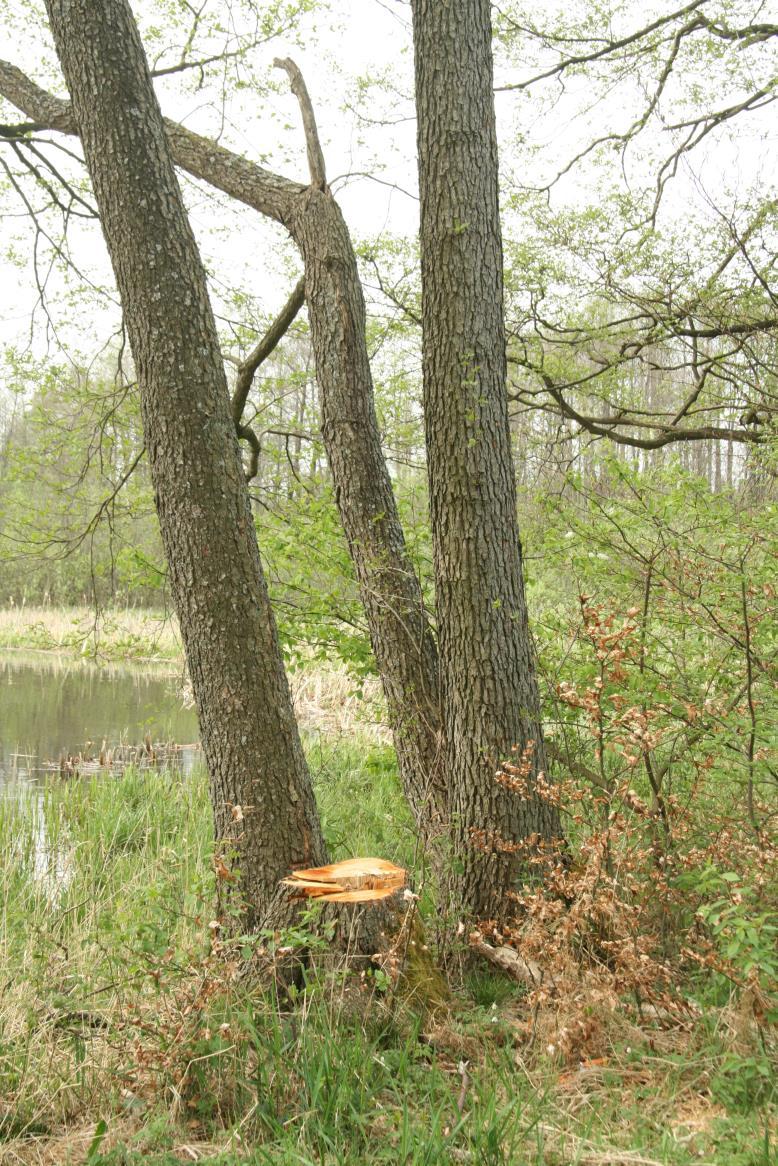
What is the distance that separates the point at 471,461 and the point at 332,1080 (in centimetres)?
229

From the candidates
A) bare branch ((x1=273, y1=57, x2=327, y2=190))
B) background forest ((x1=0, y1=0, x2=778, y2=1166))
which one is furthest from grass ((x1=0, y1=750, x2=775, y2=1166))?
bare branch ((x1=273, y1=57, x2=327, y2=190))

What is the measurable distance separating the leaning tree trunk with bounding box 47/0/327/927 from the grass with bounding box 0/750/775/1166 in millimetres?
401

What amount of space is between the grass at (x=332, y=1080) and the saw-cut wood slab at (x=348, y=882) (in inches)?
9.8

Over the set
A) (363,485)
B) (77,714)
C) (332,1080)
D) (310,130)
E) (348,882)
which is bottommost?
(77,714)

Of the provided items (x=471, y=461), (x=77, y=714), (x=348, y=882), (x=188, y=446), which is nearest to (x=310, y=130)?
(x=471, y=461)

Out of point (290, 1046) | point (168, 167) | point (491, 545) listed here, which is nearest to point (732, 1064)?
point (290, 1046)

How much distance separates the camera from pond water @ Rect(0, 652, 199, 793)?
380 inches

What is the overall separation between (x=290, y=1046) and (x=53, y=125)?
14.6 feet

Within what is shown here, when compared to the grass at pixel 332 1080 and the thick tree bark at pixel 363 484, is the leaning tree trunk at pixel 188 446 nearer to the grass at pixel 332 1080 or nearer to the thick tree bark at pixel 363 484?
the grass at pixel 332 1080

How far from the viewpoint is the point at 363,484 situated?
4.25 metres

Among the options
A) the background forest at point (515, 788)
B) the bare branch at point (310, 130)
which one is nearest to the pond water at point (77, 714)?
the background forest at point (515, 788)

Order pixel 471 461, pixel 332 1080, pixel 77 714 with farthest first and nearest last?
pixel 77 714 < pixel 471 461 < pixel 332 1080

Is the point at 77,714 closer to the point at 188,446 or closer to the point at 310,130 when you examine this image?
the point at 310,130

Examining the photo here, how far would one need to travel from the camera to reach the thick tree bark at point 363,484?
4141mm
